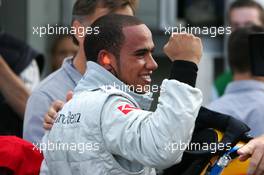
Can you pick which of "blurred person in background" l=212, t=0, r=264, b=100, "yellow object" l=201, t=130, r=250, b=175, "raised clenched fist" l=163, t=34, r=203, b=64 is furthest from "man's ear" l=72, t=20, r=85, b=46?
"blurred person in background" l=212, t=0, r=264, b=100

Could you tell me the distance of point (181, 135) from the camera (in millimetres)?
2758

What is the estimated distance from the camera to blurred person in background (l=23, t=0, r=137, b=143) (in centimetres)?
366

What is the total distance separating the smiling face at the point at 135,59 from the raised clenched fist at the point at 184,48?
141 millimetres

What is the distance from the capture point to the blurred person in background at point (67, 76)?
3.66 metres

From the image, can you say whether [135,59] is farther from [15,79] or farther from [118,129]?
[15,79]

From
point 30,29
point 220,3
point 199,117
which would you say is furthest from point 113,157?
point 220,3

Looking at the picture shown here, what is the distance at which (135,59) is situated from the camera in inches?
120

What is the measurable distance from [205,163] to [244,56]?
1.80 metres

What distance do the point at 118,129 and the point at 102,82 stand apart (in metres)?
0.26

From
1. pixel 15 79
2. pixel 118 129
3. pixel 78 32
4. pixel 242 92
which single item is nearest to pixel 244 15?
pixel 242 92

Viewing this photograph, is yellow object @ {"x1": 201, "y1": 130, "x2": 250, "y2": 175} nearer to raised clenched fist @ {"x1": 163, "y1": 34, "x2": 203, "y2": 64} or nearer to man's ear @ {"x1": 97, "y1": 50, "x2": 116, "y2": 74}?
raised clenched fist @ {"x1": 163, "y1": 34, "x2": 203, "y2": 64}

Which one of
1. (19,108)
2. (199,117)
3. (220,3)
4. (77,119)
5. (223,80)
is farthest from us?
(220,3)

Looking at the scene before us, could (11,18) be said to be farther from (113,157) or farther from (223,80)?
(113,157)

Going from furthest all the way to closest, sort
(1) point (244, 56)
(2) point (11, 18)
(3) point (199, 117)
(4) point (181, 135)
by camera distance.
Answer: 1. (2) point (11, 18)
2. (1) point (244, 56)
3. (3) point (199, 117)
4. (4) point (181, 135)
